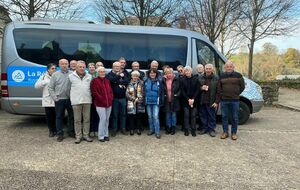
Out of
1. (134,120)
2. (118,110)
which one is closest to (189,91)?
(134,120)

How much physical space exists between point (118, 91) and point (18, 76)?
8.31 feet

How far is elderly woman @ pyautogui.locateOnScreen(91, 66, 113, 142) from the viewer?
672 cm

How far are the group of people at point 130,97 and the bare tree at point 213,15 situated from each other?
34.8 ft

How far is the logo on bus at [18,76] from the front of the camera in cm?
784

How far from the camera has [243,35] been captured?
19.8 metres

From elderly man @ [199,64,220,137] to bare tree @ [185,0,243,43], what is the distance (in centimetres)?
1053

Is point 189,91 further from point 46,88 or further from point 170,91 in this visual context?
point 46,88

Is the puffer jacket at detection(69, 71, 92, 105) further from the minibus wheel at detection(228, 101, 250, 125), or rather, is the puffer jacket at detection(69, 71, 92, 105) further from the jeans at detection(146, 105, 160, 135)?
the minibus wheel at detection(228, 101, 250, 125)

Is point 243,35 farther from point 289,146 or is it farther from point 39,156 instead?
point 39,156

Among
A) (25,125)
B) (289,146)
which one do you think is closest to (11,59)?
(25,125)

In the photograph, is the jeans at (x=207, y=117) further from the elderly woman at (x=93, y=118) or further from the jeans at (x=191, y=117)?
the elderly woman at (x=93, y=118)

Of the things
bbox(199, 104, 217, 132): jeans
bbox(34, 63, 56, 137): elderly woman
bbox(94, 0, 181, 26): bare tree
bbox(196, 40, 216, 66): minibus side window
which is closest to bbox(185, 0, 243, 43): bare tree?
bbox(94, 0, 181, 26): bare tree

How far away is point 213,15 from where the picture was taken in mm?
17344

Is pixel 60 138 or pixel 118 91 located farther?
pixel 118 91
